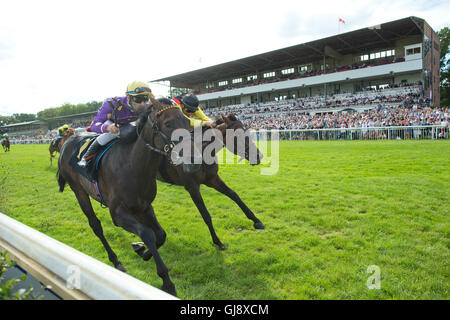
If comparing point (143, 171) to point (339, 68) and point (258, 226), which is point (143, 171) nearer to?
point (258, 226)

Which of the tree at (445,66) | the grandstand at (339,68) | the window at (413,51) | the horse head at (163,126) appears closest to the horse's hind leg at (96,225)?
the horse head at (163,126)

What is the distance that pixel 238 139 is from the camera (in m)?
4.82

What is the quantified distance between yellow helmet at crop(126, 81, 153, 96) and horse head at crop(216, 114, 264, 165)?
1.60 metres

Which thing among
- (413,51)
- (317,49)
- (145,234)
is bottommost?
(145,234)

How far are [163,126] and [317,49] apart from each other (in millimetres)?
38375

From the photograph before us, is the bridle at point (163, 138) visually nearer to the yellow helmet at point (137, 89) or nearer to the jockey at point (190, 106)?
the yellow helmet at point (137, 89)

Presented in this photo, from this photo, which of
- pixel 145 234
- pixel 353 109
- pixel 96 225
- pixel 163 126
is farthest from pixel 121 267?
pixel 353 109

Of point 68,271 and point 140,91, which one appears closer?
point 68,271

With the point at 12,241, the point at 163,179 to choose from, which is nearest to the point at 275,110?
the point at 163,179

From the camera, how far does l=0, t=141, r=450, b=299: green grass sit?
279 centimetres

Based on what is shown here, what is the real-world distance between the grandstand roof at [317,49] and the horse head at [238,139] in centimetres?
3094

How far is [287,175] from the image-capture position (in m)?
8.22

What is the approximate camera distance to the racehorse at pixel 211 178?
13.1 ft

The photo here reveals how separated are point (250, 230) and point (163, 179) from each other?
5.50 ft
